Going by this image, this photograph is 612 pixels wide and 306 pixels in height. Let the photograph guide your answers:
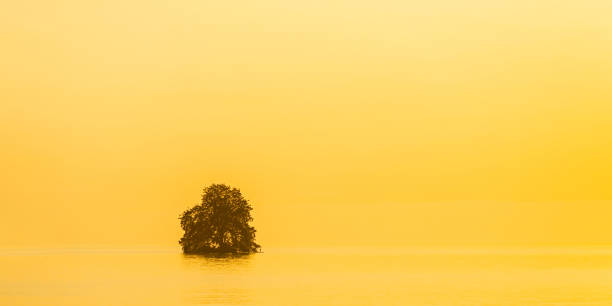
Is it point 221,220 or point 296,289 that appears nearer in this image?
point 296,289

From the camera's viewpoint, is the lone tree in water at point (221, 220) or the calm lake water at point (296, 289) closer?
the calm lake water at point (296, 289)

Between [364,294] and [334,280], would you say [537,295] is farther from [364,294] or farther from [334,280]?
[334,280]

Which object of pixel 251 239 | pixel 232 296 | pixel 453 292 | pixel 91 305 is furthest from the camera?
pixel 251 239

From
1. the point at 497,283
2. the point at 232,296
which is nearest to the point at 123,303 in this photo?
the point at 232,296

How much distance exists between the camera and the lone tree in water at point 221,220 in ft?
520

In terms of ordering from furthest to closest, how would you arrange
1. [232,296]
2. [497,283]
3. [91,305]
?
1. [497,283]
2. [232,296]
3. [91,305]

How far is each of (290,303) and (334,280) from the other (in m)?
34.6

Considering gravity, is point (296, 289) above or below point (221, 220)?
below

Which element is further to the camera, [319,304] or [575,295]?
[575,295]

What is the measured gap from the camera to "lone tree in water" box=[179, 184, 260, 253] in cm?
15862

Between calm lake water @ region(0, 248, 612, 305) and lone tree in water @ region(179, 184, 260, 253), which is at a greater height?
lone tree in water @ region(179, 184, 260, 253)

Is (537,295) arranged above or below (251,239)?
below

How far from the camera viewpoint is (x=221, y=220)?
15888 centimetres

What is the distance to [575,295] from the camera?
87750mm
